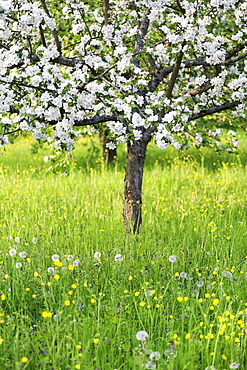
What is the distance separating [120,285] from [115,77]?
2.63 meters

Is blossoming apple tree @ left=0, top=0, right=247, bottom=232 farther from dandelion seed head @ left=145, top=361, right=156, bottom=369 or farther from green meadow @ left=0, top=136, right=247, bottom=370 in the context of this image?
dandelion seed head @ left=145, top=361, right=156, bottom=369

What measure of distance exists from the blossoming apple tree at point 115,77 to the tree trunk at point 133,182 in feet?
0.05

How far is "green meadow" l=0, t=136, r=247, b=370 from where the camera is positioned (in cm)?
298

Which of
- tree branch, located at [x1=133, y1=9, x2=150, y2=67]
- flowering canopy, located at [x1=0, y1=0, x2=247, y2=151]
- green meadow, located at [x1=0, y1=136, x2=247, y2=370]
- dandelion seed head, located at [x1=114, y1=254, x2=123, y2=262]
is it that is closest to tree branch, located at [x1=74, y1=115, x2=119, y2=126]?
flowering canopy, located at [x1=0, y1=0, x2=247, y2=151]

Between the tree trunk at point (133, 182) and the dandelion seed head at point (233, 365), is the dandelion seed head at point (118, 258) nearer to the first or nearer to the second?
the tree trunk at point (133, 182)

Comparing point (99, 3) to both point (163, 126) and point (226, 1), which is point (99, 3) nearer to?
point (226, 1)

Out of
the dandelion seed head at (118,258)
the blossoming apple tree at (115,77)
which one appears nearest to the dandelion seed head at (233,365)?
the dandelion seed head at (118,258)

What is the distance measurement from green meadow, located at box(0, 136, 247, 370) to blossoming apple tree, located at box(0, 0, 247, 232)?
2.13 ft

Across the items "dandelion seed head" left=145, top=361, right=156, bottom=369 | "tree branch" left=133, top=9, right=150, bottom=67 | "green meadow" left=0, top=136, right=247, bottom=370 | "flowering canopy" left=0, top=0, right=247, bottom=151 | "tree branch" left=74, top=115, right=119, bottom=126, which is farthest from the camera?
"tree branch" left=133, top=9, right=150, bottom=67

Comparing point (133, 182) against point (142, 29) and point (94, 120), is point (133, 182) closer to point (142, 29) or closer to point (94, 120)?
point (94, 120)

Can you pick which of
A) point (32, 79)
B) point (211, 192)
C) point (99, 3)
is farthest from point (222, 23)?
point (32, 79)

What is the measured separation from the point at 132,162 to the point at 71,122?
5.06 ft

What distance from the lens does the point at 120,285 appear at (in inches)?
158

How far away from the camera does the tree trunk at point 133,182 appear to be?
5.96m
